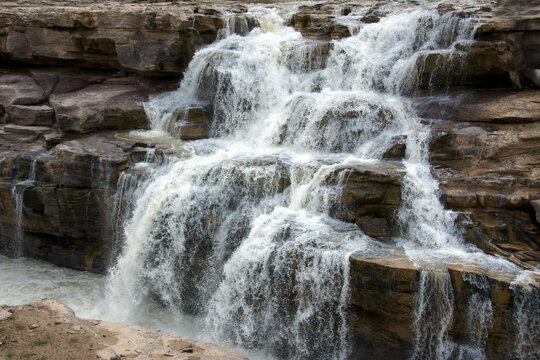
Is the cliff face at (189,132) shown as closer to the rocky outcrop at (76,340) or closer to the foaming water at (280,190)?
the foaming water at (280,190)

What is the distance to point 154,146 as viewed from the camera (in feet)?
46.1

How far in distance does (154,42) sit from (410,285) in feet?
37.1

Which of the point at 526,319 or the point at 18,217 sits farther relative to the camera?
the point at 18,217

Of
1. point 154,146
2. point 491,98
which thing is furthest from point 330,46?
point 154,146

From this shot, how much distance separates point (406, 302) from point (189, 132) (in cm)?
800

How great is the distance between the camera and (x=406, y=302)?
923 centimetres

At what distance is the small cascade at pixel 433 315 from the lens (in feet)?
29.9

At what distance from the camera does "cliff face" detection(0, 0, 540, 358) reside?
10.3m

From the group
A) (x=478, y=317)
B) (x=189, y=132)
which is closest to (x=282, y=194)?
(x=189, y=132)

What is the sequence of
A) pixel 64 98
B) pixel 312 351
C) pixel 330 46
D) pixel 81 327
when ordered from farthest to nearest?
pixel 64 98
pixel 330 46
pixel 312 351
pixel 81 327

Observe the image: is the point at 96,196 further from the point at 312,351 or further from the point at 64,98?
the point at 312,351

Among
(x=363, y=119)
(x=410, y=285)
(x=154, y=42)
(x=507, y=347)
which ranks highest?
(x=154, y=42)

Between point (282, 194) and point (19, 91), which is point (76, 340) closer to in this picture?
point (282, 194)

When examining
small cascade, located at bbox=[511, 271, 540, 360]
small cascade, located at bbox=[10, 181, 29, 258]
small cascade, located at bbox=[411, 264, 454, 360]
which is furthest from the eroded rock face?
small cascade, located at bbox=[511, 271, 540, 360]
